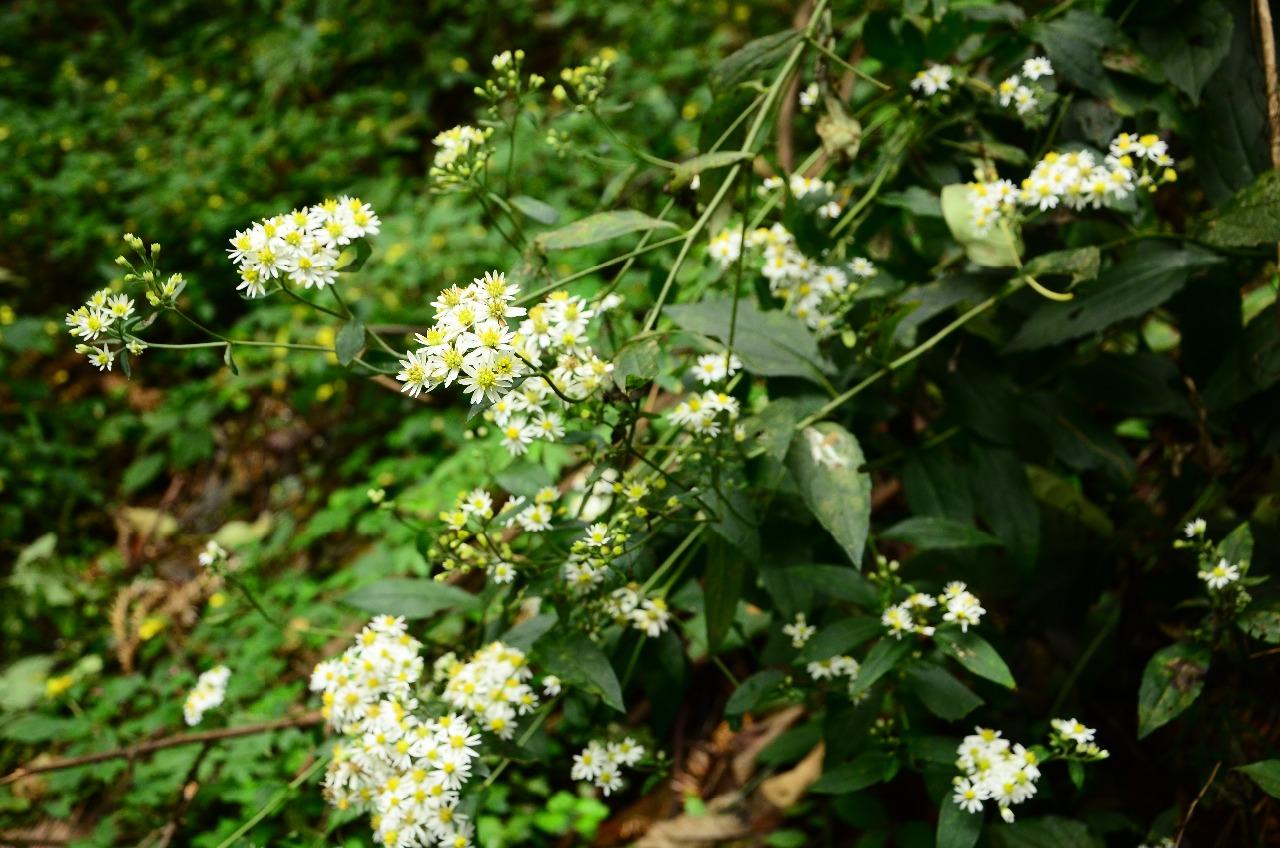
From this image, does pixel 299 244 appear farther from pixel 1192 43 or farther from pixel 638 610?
pixel 1192 43

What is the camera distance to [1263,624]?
3.99 ft

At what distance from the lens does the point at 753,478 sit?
4.28 ft

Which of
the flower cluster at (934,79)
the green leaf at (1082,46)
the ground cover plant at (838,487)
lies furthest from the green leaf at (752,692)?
the green leaf at (1082,46)

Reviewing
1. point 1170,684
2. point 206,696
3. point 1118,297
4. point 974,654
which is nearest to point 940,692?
point 974,654

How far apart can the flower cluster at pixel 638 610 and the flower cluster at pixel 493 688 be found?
15 cm

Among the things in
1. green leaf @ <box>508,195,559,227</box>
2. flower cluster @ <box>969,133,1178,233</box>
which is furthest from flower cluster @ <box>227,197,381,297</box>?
flower cluster @ <box>969,133,1178,233</box>

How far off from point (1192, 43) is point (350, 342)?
138cm

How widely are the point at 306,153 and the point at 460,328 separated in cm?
382

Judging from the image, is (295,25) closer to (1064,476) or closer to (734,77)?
(734,77)

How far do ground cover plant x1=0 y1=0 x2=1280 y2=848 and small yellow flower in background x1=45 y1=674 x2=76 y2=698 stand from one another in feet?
0.43

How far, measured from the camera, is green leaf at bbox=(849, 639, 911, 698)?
1.19 metres

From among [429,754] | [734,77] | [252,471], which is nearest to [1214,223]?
[734,77]

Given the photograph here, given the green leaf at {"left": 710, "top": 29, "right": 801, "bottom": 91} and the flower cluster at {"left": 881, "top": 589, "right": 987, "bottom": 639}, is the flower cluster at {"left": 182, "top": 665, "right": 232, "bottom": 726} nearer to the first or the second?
the flower cluster at {"left": 881, "top": 589, "right": 987, "bottom": 639}

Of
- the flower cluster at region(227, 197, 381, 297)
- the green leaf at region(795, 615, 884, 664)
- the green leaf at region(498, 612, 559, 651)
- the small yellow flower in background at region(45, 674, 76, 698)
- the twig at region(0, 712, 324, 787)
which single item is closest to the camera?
the flower cluster at region(227, 197, 381, 297)
